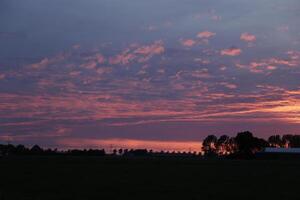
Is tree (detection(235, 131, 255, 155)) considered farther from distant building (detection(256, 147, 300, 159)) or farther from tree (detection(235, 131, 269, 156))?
distant building (detection(256, 147, 300, 159))

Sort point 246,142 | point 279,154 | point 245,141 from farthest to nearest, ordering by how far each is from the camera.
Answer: point 246,142
point 245,141
point 279,154

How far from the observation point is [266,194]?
3222 cm

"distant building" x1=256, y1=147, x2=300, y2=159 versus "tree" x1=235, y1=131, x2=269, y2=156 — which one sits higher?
"tree" x1=235, y1=131, x2=269, y2=156

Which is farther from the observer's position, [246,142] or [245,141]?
[246,142]

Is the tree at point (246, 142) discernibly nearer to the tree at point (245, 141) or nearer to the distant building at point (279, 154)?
the tree at point (245, 141)

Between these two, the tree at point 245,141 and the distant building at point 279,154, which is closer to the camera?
the distant building at point 279,154

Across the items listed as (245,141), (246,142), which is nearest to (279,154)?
(246,142)

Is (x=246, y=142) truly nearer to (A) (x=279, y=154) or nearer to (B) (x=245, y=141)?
(B) (x=245, y=141)

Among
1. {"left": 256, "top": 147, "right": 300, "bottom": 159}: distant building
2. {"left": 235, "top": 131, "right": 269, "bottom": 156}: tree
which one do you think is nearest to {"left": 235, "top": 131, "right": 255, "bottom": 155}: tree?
{"left": 235, "top": 131, "right": 269, "bottom": 156}: tree

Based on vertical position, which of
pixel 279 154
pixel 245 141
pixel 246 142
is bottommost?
pixel 279 154

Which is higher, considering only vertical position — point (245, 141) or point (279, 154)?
point (245, 141)

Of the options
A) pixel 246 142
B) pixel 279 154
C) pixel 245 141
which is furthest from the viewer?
pixel 246 142

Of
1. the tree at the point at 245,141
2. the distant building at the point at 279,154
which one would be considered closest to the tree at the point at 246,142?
the tree at the point at 245,141

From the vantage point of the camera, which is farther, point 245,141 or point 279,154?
point 245,141
